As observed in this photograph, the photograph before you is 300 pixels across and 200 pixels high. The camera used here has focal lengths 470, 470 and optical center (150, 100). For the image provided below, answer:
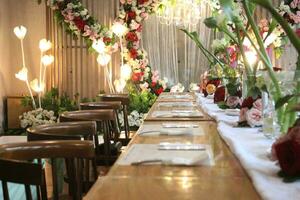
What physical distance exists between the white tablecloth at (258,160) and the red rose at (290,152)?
4cm

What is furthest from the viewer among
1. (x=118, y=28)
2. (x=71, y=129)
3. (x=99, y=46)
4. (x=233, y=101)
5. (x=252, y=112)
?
(x=99, y=46)

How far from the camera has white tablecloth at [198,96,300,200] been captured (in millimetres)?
1021

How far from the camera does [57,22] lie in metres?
7.40

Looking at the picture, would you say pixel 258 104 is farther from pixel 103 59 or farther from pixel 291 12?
pixel 103 59

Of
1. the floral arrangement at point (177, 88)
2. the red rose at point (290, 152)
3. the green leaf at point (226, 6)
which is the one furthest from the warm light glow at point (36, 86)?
the red rose at point (290, 152)

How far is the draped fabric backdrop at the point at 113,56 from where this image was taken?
7387mm

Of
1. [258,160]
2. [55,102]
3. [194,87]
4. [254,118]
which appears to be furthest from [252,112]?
[55,102]

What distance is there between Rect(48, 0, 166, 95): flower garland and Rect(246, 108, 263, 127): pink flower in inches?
192

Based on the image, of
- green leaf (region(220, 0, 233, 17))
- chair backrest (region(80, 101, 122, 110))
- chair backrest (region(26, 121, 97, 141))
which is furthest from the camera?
chair backrest (region(80, 101, 122, 110))

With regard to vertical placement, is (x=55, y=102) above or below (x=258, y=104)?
below

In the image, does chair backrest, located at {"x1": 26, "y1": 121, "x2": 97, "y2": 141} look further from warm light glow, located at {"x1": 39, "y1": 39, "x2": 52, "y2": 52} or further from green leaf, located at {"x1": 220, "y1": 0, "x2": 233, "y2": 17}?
warm light glow, located at {"x1": 39, "y1": 39, "x2": 52, "y2": 52}

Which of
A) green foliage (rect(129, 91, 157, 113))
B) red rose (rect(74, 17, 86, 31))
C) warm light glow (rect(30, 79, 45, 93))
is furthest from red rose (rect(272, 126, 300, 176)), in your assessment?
red rose (rect(74, 17, 86, 31))

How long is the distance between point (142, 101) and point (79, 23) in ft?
5.07

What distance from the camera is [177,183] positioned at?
113 centimetres
